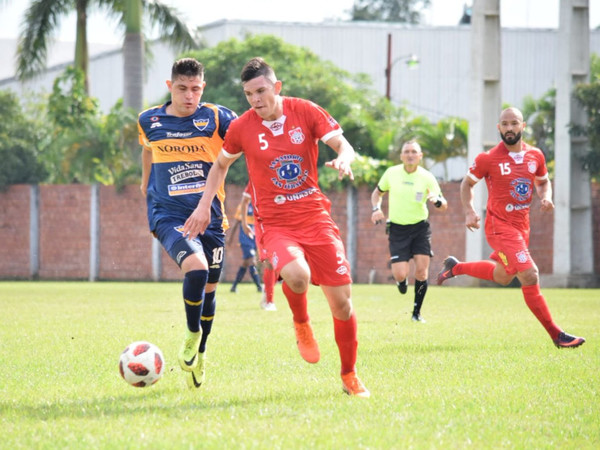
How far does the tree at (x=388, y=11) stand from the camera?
236 ft

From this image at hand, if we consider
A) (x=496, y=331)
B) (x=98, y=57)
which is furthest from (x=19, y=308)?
(x=98, y=57)

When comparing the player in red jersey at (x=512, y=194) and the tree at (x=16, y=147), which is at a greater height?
the tree at (x=16, y=147)

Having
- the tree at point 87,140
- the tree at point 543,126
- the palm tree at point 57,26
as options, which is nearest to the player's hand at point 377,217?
the tree at point 87,140

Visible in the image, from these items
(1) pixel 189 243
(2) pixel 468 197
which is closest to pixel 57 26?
(2) pixel 468 197

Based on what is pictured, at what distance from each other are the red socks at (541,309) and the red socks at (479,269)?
1.06 meters

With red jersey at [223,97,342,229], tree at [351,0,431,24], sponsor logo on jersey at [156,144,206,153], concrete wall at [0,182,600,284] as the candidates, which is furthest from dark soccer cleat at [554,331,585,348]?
tree at [351,0,431,24]

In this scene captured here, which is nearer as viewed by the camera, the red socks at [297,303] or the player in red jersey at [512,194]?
the red socks at [297,303]

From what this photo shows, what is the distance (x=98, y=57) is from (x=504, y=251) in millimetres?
41968

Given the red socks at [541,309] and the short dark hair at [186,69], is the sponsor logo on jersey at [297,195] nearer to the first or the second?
the short dark hair at [186,69]

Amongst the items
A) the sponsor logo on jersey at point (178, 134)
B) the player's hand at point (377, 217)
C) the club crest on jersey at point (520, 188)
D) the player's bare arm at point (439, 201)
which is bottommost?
the player's hand at point (377, 217)

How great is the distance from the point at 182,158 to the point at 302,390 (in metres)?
1.99

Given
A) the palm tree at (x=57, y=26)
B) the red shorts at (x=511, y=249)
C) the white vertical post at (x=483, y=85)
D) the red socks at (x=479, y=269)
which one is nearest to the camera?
the red shorts at (x=511, y=249)

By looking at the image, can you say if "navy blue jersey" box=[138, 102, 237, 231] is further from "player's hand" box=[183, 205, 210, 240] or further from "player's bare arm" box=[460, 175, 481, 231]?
"player's bare arm" box=[460, 175, 481, 231]

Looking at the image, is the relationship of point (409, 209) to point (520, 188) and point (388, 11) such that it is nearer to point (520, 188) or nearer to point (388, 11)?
point (520, 188)
